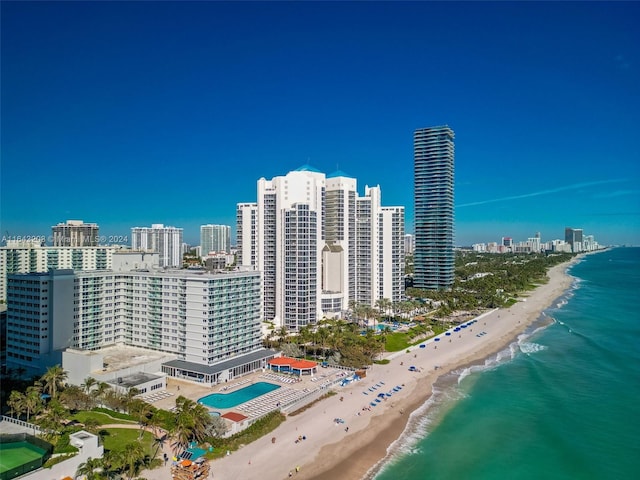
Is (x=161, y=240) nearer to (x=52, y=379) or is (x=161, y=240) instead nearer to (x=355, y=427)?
(x=52, y=379)

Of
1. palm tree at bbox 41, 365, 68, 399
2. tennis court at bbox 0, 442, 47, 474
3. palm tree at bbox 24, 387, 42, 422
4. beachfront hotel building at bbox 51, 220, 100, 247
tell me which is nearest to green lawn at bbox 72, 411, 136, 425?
palm tree at bbox 41, 365, 68, 399

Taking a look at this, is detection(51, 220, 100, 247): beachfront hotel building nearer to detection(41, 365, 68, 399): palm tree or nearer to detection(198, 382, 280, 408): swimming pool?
detection(41, 365, 68, 399): palm tree

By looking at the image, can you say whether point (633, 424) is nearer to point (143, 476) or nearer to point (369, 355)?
point (369, 355)

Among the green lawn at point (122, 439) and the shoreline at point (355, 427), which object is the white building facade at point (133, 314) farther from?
the shoreline at point (355, 427)

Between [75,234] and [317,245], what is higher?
[75,234]

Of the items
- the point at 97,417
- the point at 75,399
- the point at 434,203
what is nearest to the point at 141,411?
the point at 97,417

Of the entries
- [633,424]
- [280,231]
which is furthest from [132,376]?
[633,424]
